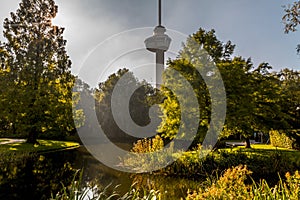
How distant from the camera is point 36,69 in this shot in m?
16.9

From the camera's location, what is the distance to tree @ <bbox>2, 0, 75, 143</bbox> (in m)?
16.2

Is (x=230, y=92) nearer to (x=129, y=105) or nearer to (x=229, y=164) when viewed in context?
(x=229, y=164)

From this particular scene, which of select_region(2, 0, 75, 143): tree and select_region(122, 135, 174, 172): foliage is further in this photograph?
select_region(2, 0, 75, 143): tree

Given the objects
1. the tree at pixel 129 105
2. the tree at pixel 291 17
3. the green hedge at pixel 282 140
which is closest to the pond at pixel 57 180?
the tree at pixel 291 17

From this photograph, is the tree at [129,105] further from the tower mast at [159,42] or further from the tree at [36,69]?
the tree at [36,69]

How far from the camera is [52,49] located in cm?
1770

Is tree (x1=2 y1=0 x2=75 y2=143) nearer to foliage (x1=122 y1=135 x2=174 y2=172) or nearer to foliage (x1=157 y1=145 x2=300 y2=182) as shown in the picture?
foliage (x1=122 y1=135 x2=174 y2=172)

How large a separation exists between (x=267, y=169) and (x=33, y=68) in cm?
1436

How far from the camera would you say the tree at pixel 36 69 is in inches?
637

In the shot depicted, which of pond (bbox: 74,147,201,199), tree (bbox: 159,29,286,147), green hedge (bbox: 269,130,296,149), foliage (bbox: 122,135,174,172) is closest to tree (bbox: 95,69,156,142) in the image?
green hedge (bbox: 269,130,296,149)

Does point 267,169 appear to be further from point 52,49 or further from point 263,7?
point 52,49

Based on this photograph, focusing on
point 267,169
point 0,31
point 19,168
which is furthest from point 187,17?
point 0,31

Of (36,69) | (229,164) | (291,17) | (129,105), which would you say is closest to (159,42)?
(129,105)

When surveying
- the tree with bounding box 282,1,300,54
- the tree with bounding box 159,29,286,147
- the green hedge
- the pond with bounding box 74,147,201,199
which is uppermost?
the tree with bounding box 282,1,300,54
